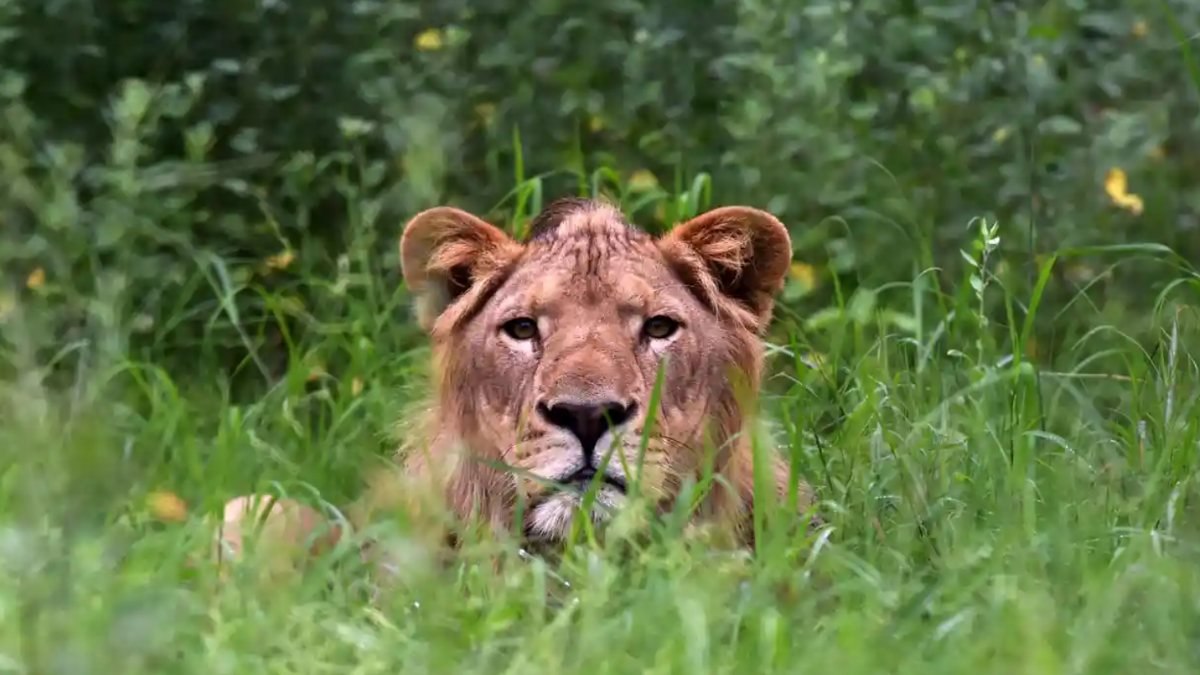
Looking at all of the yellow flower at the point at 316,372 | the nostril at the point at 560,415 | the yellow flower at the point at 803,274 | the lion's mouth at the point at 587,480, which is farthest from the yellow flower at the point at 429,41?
the lion's mouth at the point at 587,480

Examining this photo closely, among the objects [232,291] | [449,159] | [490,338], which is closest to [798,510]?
[490,338]

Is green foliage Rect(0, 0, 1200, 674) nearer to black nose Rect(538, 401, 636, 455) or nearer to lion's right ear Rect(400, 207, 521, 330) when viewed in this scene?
lion's right ear Rect(400, 207, 521, 330)

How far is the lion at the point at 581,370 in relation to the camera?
14.4ft

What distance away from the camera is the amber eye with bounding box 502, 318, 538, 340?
4.72m

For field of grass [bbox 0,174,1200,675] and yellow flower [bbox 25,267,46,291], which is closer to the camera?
field of grass [bbox 0,174,1200,675]

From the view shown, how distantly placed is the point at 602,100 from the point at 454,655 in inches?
154

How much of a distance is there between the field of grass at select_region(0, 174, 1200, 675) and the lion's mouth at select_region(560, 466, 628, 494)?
13 centimetres

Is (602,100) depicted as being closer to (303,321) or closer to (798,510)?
(303,321)

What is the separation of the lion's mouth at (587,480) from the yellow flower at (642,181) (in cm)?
261

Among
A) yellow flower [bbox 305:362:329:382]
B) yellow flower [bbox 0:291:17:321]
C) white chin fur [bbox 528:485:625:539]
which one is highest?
white chin fur [bbox 528:485:625:539]

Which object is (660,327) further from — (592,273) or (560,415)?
(560,415)

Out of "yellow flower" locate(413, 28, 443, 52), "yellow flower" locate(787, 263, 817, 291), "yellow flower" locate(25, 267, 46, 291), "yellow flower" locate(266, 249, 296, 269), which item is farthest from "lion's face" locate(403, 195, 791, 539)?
"yellow flower" locate(413, 28, 443, 52)

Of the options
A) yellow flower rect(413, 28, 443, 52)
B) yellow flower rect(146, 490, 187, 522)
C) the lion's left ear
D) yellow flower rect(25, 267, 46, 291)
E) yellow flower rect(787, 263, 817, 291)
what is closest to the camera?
the lion's left ear

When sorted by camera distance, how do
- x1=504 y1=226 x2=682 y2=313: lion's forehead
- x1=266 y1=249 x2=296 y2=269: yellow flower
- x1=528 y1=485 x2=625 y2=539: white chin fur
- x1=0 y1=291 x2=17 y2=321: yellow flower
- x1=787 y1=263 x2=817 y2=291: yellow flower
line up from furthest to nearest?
x1=266 y1=249 x2=296 y2=269: yellow flower → x1=787 y1=263 x2=817 y2=291: yellow flower → x1=0 y1=291 x2=17 y2=321: yellow flower → x1=504 y1=226 x2=682 y2=313: lion's forehead → x1=528 y1=485 x2=625 y2=539: white chin fur
